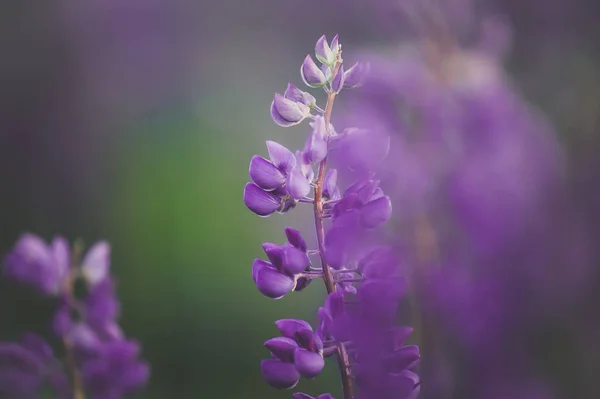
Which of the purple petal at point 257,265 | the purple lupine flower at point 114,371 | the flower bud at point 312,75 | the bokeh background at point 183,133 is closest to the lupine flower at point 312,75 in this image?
the flower bud at point 312,75

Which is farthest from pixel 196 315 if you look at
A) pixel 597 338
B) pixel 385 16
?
pixel 597 338

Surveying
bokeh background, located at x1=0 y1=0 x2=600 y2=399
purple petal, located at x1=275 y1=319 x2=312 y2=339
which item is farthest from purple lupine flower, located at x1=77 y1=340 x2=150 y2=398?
bokeh background, located at x1=0 y1=0 x2=600 y2=399

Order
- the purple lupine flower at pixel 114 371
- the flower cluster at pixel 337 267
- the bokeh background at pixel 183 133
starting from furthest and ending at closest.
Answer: the bokeh background at pixel 183 133
the purple lupine flower at pixel 114 371
the flower cluster at pixel 337 267

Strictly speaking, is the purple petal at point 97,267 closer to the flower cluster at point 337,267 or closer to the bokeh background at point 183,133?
the flower cluster at point 337,267

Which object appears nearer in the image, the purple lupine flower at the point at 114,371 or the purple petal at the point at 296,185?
the purple petal at the point at 296,185

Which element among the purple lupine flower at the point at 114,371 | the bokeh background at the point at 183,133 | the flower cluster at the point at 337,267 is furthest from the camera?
the bokeh background at the point at 183,133

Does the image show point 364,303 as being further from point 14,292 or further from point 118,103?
point 118,103

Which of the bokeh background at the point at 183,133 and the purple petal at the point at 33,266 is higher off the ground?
the bokeh background at the point at 183,133
